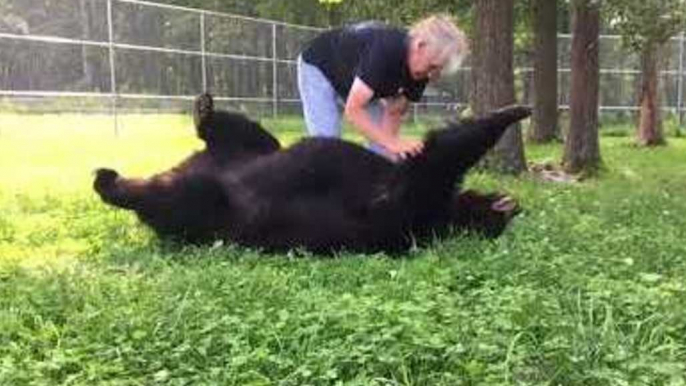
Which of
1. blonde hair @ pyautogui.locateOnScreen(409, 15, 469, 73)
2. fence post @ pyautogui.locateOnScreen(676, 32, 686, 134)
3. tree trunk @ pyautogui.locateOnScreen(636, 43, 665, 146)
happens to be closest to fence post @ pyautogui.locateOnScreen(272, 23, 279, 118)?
tree trunk @ pyautogui.locateOnScreen(636, 43, 665, 146)

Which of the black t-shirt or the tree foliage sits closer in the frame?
the black t-shirt

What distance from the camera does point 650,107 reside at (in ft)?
74.0

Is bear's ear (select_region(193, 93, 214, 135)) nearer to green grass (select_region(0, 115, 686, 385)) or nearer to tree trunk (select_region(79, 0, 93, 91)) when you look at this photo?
green grass (select_region(0, 115, 686, 385))

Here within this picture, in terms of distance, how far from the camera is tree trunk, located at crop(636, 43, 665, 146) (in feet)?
71.8

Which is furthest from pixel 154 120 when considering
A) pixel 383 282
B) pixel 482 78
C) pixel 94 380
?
pixel 94 380

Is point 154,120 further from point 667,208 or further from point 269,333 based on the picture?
point 269,333

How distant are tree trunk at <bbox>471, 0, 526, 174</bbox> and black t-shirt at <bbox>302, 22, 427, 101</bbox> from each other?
4780mm

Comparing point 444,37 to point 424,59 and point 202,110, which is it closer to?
point 424,59

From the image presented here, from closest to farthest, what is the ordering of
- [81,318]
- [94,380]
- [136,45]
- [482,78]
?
1. [94,380]
2. [81,318]
3. [482,78]
4. [136,45]

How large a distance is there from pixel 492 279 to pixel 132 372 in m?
2.05

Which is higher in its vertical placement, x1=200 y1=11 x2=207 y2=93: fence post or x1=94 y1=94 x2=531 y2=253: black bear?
x1=200 y1=11 x2=207 y2=93: fence post

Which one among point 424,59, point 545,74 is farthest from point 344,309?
point 545,74

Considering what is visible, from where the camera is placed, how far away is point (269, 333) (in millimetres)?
4156

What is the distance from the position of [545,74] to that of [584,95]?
21.1 feet
